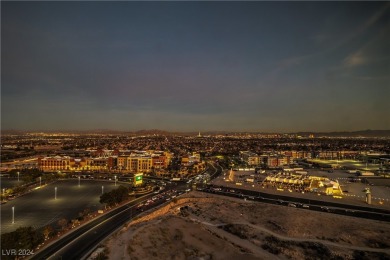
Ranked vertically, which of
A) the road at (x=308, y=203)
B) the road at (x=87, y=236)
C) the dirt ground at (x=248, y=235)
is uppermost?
the road at (x=87, y=236)

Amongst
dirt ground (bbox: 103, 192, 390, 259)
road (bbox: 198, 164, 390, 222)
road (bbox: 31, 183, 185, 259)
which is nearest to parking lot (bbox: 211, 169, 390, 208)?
road (bbox: 198, 164, 390, 222)

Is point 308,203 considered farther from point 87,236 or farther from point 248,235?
point 87,236

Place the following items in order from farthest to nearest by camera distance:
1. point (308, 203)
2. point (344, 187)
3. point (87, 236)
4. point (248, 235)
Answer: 1. point (344, 187)
2. point (308, 203)
3. point (248, 235)
4. point (87, 236)

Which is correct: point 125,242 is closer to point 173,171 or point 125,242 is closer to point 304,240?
point 304,240

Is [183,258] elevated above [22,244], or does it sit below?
below

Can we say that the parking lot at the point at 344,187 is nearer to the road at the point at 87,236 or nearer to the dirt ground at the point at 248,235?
the dirt ground at the point at 248,235

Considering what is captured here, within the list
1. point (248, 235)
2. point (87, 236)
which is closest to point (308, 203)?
point (248, 235)

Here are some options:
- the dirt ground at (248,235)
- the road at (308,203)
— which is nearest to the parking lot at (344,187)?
the road at (308,203)

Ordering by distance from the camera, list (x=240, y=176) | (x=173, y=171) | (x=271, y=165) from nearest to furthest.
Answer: (x=240, y=176), (x=173, y=171), (x=271, y=165)

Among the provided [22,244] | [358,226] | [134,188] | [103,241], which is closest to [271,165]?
[134,188]
